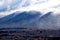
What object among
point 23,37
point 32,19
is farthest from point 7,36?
point 32,19

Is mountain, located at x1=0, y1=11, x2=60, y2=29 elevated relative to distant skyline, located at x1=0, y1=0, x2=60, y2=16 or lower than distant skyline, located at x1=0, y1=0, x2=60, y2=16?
lower

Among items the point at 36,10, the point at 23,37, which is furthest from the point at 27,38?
the point at 36,10

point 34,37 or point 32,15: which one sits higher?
point 32,15

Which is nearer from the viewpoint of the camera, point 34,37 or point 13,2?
point 34,37

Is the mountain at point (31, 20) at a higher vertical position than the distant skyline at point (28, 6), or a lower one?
lower

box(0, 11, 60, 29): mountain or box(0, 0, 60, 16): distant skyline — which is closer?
box(0, 11, 60, 29): mountain

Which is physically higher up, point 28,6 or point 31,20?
point 28,6

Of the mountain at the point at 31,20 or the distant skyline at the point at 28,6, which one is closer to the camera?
the mountain at the point at 31,20

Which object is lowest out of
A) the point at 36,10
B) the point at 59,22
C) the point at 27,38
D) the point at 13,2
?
the point at 27,38

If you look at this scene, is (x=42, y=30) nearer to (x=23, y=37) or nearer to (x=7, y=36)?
(x=23, y=37)

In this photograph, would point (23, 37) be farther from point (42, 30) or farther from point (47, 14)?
point (47, 14)
